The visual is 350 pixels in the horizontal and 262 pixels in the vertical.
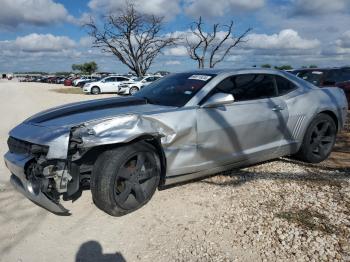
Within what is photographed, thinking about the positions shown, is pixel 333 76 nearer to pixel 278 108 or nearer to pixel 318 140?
pixel 318 140

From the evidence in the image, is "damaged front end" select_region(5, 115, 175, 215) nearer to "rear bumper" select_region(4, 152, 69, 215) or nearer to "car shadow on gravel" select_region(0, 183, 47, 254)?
"rear bumper" select_region(4, 152, 69, 215)

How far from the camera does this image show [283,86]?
531 cm

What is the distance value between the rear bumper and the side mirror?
1945 mm

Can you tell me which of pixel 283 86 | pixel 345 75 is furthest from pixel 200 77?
pixel 345 75

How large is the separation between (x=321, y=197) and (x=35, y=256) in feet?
10.4

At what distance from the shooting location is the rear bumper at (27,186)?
3.55 metres

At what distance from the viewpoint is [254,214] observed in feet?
12.9

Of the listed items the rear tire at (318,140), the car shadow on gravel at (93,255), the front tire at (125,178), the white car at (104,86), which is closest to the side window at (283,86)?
the rear tire at (318,140)

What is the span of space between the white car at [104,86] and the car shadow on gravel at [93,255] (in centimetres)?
2710

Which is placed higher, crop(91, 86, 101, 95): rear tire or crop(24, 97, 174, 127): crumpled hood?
crop(24, 97, 174, 127): crumpled hood

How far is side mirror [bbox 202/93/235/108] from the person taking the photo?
13.8ft

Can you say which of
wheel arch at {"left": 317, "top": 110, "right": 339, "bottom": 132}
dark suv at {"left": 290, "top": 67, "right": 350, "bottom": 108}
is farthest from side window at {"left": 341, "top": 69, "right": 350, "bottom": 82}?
wheel arch at {"left": 317, "top": 110, "right": 339, "bottom": 132}

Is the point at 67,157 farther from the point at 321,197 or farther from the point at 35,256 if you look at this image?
the point at 321,197

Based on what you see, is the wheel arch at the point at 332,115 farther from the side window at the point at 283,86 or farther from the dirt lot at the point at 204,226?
the dirt lot at the point at 204,226
